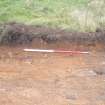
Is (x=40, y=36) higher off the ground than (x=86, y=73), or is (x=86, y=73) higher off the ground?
(x=40, y=36)

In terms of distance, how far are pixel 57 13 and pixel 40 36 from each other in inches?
31.7

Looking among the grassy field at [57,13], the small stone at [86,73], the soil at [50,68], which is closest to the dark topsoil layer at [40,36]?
the soil at [50,68]

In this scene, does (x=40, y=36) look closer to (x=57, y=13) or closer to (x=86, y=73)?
(x=57, y=13)

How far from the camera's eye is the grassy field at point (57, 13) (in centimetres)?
696

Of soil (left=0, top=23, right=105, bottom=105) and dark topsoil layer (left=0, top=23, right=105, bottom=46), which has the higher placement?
dark topsoil layer (left=0, top=23, right=105, bottom=46)

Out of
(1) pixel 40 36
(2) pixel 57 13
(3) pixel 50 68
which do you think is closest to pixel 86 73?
(3) pixel 50 68

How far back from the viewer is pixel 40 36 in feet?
22.1

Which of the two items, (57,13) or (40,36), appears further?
(57,13)

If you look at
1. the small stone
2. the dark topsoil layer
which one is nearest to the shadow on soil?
the dark topsoil layer

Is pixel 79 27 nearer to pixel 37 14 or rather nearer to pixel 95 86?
pixel 37 14

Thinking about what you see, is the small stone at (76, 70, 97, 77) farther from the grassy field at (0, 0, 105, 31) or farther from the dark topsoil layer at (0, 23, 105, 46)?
the grassy field at (0, 0, 105, 31)

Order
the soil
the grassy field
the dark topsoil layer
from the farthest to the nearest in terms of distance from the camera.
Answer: the grassy field < the dark topsoil layer < the soil

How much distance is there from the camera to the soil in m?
4.92

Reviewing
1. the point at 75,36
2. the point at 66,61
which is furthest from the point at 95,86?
the point at 75,36
